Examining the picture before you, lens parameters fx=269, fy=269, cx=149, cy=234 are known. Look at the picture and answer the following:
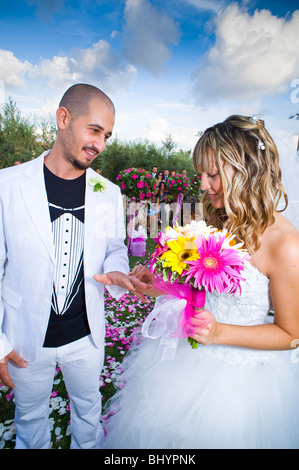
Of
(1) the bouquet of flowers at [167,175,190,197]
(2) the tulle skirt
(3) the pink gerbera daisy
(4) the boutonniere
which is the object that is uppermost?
(1) the bouquet of flowers at [167,175,190,197]

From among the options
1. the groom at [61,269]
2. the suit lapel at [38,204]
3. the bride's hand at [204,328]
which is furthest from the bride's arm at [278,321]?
the suit lapel at [38,204]

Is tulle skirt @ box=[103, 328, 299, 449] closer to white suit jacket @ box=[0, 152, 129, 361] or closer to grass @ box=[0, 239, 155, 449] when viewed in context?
white suit jacket @ box=[0, 152, 129, 361]

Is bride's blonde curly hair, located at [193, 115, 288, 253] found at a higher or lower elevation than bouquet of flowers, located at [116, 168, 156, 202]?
lower

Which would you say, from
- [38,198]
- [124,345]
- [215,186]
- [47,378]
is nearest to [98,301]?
[47,378]

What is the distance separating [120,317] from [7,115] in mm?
19167

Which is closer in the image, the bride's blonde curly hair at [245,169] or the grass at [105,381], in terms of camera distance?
the bride's blonde curly hair at [245,169]

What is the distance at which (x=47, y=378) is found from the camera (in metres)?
2.05

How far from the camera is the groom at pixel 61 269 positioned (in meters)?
1.85

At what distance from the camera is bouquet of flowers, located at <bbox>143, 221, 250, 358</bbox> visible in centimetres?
126

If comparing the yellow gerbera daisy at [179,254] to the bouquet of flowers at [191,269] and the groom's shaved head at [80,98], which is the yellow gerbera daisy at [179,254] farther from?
the groom's shaved head at [80,98]

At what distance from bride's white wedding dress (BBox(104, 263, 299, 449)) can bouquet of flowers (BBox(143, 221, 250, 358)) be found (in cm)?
43

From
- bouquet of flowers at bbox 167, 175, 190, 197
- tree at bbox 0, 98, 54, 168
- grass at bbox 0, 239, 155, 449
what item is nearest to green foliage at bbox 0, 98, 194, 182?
tree at bbox 0, 98, 54, 168

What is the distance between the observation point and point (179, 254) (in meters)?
1.37
